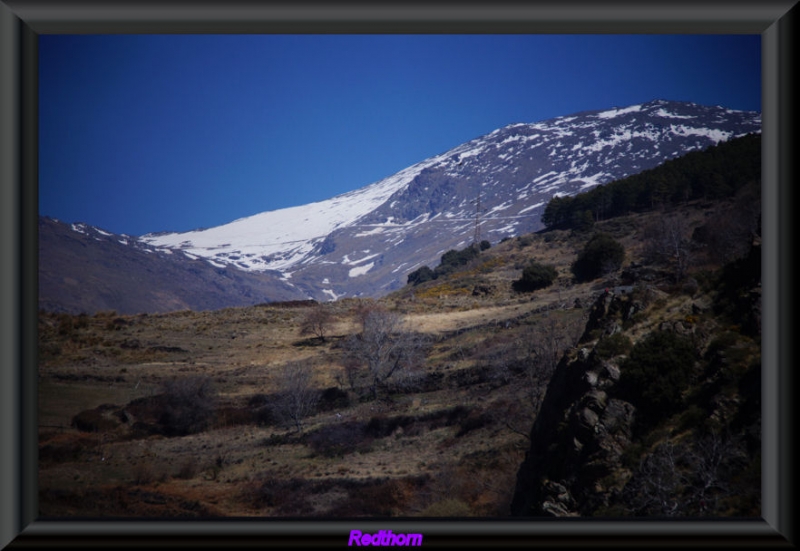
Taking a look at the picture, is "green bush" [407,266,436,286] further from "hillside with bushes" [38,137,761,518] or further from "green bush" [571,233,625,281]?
"green bush" [571,233,625,281]

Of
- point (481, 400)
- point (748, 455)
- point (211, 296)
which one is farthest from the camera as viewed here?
point (211, 296)

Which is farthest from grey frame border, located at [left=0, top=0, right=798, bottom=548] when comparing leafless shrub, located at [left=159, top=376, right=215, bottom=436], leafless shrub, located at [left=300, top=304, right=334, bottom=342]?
leafless shrub, located at [left=300, top=304, right=334, bottom=342]

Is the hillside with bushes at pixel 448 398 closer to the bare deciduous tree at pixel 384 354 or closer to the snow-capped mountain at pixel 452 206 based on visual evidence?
the bare deciduous tree at pixel 384 354

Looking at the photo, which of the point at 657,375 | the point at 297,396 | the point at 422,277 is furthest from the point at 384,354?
the point at 422,277

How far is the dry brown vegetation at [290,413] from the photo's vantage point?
30.1 ft

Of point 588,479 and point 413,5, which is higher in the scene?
point 413,5

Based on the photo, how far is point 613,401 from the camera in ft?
19.1

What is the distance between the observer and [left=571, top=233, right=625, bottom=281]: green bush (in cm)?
3070

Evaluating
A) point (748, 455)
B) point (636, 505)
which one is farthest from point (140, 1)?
point (636, 505)

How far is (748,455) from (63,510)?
540 cm

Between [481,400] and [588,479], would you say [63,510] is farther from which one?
[481,400]

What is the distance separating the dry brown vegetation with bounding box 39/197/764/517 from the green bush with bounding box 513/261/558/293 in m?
0.96
